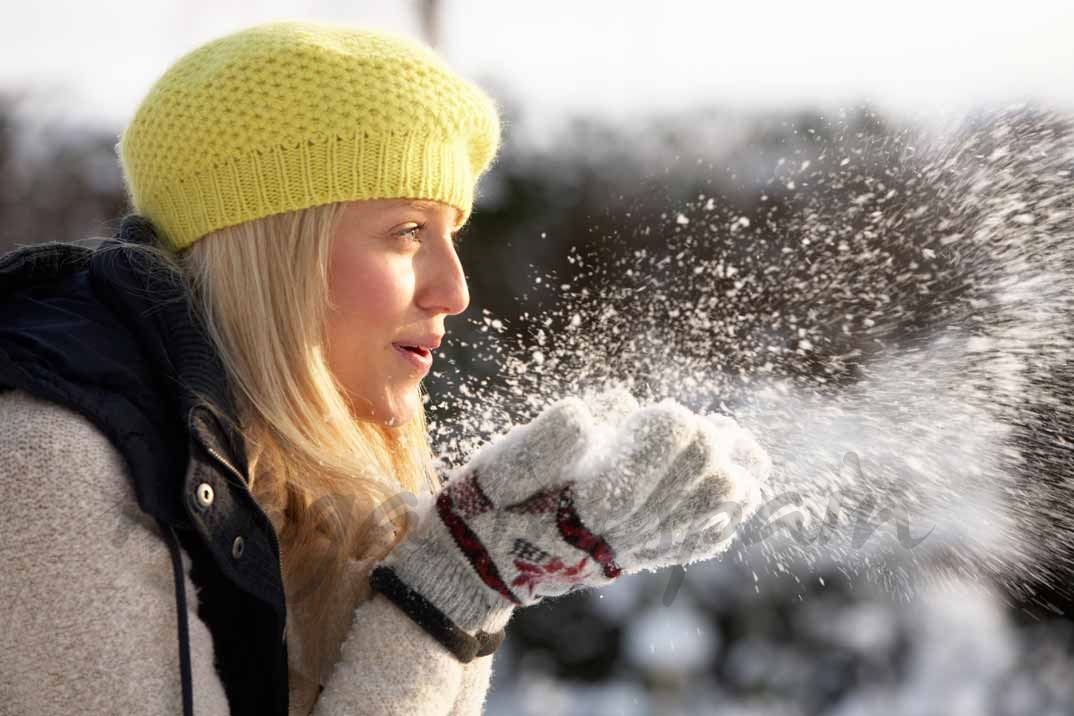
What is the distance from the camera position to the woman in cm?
131

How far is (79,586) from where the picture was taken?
1287 millimetres

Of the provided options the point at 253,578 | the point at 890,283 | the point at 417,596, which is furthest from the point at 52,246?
the point at 890,283

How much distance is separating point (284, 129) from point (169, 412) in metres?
0.47

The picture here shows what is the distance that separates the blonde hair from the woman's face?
0.03 metres

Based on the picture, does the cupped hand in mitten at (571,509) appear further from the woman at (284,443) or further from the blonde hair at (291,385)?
the blonde hair at (291,385)

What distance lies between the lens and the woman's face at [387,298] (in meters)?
1.67

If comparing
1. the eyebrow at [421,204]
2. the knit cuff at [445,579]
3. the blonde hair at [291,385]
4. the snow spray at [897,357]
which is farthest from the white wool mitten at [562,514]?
the snow spray at [897,357]

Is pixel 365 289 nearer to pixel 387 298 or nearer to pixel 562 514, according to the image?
pixel 387 298

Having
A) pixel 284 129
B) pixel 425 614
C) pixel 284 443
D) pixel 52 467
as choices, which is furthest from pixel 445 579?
pixel 284 129

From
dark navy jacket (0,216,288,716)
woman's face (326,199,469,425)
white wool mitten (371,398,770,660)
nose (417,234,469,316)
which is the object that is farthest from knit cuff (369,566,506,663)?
nose (417,234,469,316)

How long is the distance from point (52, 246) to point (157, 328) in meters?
0.24

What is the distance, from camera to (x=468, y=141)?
1857 millimetres

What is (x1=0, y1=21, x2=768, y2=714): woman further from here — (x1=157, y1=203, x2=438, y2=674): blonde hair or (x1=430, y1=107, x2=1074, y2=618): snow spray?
(x1=430, y1=107, x2=1074, y2=618): snow spray

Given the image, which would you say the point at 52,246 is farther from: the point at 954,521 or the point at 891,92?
the point at 891,92
